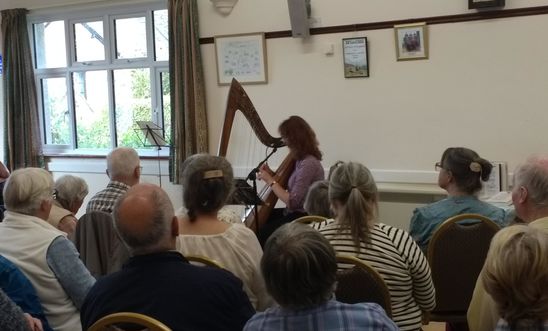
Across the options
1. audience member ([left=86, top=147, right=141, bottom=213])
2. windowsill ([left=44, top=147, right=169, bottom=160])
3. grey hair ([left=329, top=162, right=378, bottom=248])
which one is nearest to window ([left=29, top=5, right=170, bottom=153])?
windowsill ([left=44, top=147, right=169, bottom=160])

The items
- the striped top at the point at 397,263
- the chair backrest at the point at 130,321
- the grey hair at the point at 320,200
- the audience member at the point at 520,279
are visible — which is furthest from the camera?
the grey hair at the point at 320,200

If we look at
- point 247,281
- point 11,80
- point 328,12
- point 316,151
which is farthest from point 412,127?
point 11,80

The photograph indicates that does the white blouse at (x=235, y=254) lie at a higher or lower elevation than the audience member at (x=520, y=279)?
lower

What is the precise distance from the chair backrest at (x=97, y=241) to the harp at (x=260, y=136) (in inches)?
43.0

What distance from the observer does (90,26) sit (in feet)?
19.7

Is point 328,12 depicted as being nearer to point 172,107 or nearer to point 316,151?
point 316,151

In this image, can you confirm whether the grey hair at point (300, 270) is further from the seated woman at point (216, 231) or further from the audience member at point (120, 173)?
the audience member at point (120, 173)

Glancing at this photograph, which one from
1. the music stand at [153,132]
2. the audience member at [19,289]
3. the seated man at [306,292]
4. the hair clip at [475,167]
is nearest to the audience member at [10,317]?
the seated man at [306,292]

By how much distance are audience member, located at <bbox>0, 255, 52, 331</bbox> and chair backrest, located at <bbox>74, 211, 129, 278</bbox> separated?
1.80 ft

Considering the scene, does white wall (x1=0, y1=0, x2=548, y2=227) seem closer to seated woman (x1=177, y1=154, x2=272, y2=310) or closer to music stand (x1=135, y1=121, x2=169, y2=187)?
music stand (x1=135, y1=121, x2=169, y2=187)

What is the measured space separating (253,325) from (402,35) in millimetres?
3452

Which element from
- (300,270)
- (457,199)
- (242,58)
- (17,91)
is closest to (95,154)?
(17,91)

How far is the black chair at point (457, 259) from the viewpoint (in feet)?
8.05

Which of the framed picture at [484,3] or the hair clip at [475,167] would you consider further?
the framed picture at [484,3]
